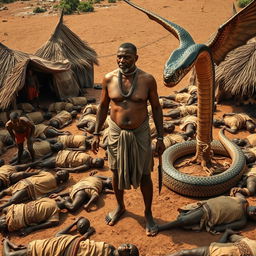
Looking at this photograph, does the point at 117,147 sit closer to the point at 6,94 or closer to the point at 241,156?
the point at 241,156

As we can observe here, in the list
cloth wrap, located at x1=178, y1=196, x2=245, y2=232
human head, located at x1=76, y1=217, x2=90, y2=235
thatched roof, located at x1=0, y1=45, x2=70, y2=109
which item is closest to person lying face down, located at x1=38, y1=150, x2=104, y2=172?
human head, located at x1=76, y1=217, x2=90, y2=235

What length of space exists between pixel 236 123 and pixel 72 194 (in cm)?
446

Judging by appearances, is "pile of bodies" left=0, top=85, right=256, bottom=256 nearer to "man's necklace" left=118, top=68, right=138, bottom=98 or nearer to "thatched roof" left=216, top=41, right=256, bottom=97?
"thatched roof" left=216, top=41, right=256, bottom=97

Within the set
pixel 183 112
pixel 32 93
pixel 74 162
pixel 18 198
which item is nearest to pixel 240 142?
pixel 183 112

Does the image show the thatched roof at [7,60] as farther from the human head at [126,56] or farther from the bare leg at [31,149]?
the human head at [126,56]

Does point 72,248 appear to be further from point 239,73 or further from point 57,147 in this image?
point 239,73

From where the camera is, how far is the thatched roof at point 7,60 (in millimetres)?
8828

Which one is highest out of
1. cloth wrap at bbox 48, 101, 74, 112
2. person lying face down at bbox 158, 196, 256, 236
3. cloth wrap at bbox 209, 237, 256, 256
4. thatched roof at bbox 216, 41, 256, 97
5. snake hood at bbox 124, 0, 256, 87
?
snake hood at bbox 124, 0, 256, 87

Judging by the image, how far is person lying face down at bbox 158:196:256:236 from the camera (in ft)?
14.8

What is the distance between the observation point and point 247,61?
8.61 m

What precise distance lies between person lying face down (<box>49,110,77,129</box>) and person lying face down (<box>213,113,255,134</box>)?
152 inches

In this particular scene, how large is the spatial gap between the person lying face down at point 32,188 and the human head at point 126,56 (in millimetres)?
2625

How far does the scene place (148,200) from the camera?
4.54 m

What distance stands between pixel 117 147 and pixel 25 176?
8.43ft
